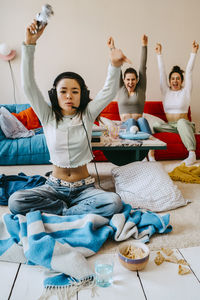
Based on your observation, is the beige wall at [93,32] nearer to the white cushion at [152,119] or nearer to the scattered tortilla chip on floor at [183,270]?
the white cushion at [152,119]

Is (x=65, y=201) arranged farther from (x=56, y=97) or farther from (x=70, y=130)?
(x=56, y=97)

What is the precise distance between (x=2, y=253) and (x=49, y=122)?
74 centimetres

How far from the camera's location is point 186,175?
221 cm

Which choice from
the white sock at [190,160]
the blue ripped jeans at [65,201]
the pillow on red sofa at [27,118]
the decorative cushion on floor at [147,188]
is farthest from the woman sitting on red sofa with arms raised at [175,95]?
the blue ripped jeans at [65,201]

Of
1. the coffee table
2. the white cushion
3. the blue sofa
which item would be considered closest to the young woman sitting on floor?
the coffee table

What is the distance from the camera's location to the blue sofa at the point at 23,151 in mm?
2656

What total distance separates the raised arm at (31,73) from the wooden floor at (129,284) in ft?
2.70

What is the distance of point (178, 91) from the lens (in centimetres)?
311

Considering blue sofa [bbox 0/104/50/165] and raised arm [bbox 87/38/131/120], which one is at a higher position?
raised arm [bbox 87/38/131/120]

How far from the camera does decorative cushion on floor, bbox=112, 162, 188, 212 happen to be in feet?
5.37

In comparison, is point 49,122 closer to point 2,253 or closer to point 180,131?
point 2,253

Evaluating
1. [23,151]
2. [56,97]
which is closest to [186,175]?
[56,97]

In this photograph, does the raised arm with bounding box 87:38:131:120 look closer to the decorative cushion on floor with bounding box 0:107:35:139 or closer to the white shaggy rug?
the white shaggy rug

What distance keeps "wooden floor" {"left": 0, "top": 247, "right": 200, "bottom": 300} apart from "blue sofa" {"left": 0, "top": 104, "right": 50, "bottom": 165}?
5.49ft
